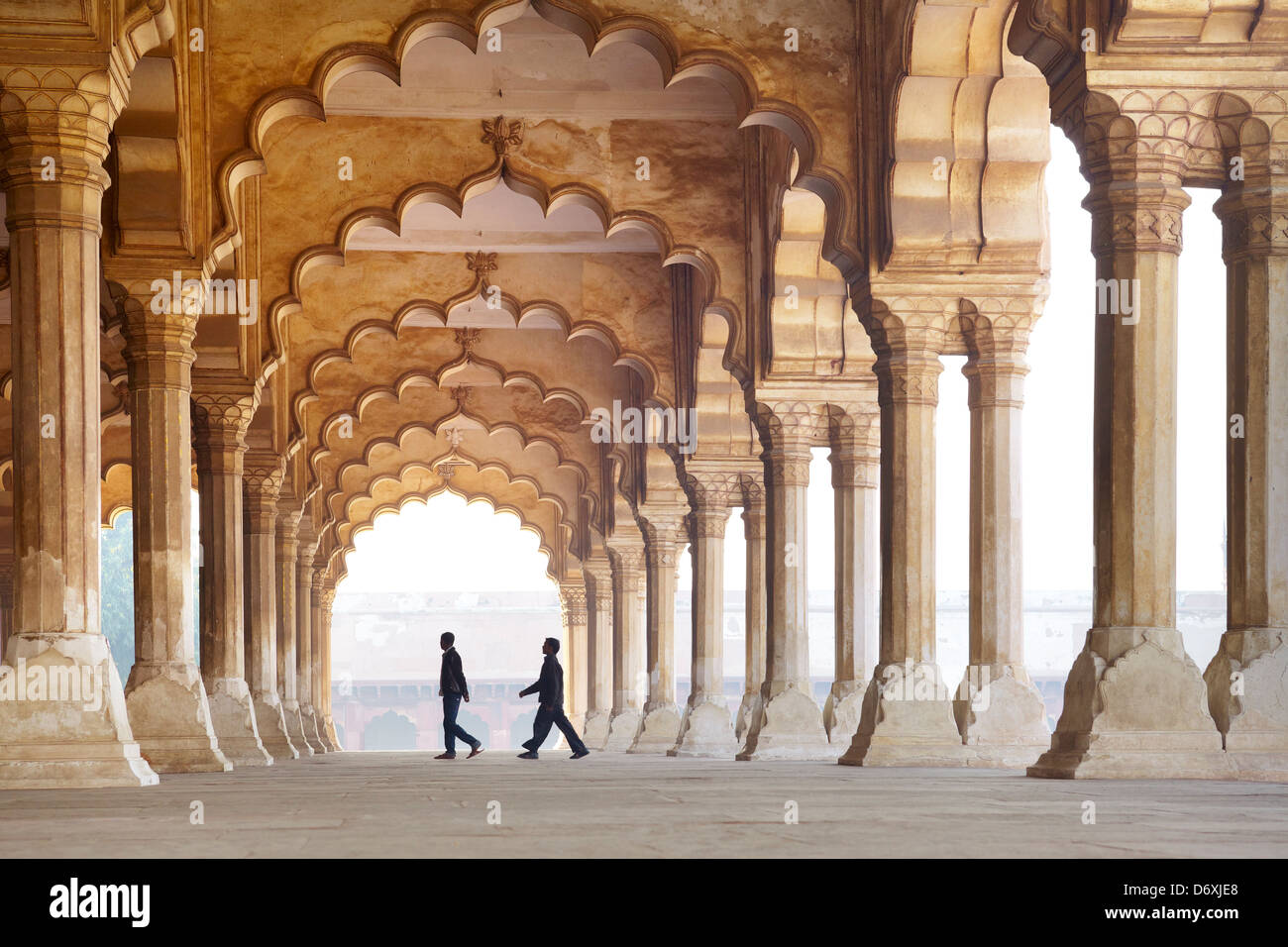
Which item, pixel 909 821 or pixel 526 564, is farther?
pixel 526 564

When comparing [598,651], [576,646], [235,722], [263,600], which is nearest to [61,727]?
[235,722]

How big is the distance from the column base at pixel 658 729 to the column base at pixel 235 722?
10086 millimetres

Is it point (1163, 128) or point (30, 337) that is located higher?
point (1163, 128)

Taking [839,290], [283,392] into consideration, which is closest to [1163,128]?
[839,290]

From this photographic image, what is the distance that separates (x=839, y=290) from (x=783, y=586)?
2.96 m

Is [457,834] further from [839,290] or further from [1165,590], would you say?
[839,290]

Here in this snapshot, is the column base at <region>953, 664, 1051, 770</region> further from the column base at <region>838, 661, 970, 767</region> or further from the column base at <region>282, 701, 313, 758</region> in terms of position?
the column base at <region>282, 701, 313, 758</region>

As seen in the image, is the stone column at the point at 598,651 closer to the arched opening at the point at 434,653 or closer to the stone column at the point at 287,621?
the stone column at the point at 287,621

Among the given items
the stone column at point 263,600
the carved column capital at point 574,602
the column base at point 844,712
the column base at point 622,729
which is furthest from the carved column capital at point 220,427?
the carved column capital at point 574,602

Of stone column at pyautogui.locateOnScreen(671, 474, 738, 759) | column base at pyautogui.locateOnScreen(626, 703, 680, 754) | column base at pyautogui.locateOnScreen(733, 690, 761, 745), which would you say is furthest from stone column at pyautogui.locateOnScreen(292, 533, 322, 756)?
column base at pyautogui.locateOnScreen(733, 690, 761, 745)

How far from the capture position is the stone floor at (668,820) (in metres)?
4.27

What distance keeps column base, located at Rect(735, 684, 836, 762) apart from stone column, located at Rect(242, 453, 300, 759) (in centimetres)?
584

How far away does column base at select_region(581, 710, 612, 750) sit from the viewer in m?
31.9
